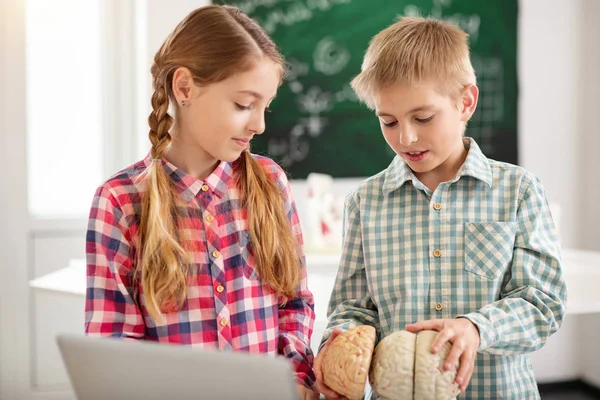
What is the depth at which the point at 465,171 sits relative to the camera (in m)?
1.32

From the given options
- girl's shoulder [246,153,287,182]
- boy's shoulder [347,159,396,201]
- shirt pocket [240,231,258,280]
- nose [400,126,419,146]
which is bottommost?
shirt pocket [240,231,258,280]

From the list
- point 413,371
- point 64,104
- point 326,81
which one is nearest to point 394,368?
point 413,371

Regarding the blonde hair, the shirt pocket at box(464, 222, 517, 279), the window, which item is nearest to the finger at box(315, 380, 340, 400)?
the blonde hair

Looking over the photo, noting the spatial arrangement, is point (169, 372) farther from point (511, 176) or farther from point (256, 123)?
point (511, 176)

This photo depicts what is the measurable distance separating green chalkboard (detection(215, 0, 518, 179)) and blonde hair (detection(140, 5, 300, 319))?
2.42 metres

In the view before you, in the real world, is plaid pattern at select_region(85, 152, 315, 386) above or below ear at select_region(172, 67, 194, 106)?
below

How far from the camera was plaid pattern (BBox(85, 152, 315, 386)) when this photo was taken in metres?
1.19

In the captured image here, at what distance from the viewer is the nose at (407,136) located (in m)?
1.26

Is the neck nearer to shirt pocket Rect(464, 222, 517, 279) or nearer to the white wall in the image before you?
shirt pocket Rect(464, 222, 517, 279)

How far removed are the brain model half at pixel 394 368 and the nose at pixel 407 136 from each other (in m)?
0.36

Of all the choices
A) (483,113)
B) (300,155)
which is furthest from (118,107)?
(483,113)

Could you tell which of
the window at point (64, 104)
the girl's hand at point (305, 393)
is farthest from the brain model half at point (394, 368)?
the window at point (64, 104)

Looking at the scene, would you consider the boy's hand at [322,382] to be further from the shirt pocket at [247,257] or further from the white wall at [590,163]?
the white wall at [590,163]

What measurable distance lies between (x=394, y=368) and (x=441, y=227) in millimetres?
376
